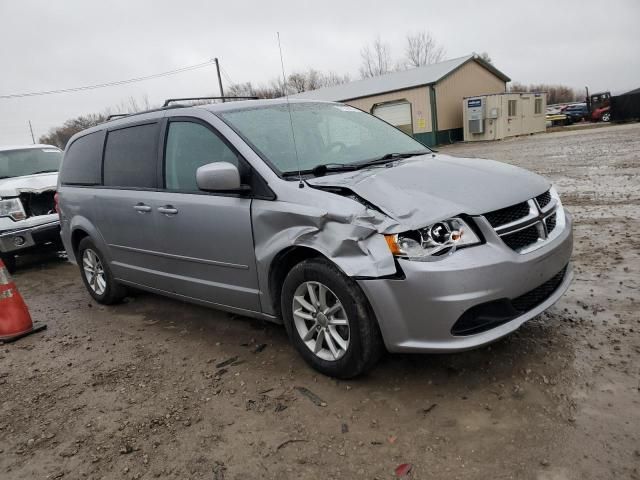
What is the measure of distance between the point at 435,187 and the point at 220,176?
1338 mm

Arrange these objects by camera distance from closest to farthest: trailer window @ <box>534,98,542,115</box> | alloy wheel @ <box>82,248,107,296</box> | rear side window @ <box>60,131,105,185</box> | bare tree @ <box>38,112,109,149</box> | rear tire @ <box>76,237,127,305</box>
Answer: rear side window @ <box>60,131,105,185</box>, rear tire @ <box>76,237,127,305</box>, alloy wheel @ <box>82,248,107,296</box>, trailer window @ <box>534,98,542,115</box>, bare tree @ <box>38,112,109,149</box>

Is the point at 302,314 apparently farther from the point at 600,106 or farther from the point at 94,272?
the point at 600,106

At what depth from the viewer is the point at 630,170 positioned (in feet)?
32.3

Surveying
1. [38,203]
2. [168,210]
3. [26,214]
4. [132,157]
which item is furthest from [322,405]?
[38,203]

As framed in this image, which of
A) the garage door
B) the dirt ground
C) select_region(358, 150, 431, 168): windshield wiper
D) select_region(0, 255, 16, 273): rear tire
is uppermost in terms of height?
the garage door

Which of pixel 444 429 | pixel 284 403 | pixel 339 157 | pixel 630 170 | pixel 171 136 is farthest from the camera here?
pixel 630 170

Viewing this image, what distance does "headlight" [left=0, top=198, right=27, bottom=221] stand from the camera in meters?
7.02

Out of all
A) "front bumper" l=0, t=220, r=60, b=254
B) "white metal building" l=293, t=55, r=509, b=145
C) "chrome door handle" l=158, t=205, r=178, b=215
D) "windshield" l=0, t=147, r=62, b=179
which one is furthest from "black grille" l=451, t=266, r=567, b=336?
"white metal building" l=293, t=55, r=509, b=145

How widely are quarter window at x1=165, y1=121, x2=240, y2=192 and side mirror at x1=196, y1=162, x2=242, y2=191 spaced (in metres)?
0.29

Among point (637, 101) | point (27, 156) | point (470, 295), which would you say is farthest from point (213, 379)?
point (637, 101)

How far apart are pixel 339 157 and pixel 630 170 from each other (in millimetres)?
8855

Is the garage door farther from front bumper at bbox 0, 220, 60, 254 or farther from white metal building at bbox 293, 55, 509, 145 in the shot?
front bumper at bbox 0, 220, 60, 254

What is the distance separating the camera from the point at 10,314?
4590mm

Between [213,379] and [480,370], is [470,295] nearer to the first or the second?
[480,370]
